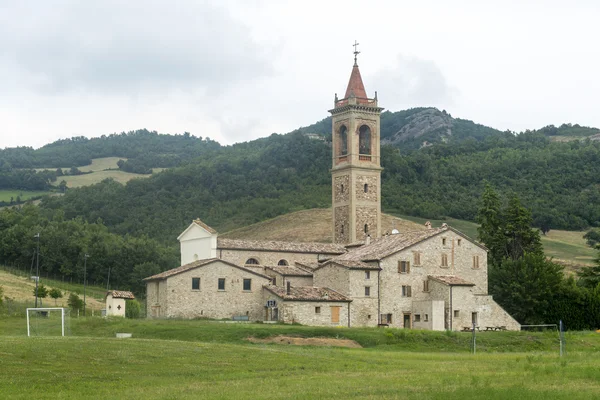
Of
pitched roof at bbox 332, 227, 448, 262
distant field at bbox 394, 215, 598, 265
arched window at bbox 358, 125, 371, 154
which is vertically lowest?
pitched roof at bbox 332, 227, 448, 262

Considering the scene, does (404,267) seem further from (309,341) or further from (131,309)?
(131,309)

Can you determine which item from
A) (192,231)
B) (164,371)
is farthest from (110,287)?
(164,371)

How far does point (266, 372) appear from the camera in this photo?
36.8 m

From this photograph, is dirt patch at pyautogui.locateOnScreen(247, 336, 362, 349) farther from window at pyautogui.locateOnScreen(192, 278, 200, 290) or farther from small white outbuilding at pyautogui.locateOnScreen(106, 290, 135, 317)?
small white outbuilding at pyautogui.locateOnScreen(106, 290, 135, 317)

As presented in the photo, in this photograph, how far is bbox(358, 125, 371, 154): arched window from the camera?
8850cm

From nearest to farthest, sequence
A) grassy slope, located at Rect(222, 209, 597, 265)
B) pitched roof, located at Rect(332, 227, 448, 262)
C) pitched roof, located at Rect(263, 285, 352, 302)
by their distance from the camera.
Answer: pitched roof, located at Rect(263, 285, 352, 302), pitched roof, located at Rect(332, 227, 448, 262), grassy slope, located at Rect(222, 209, 597, 265)

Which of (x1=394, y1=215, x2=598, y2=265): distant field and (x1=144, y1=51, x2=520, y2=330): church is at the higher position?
(x1=394, y1=215, x2=598, y2=265): distant field

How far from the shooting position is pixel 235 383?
33156mm

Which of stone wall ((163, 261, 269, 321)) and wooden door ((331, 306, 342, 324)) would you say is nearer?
wooden door ((331, 306, 342, 324))

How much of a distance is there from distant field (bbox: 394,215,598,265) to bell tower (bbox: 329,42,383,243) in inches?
1421

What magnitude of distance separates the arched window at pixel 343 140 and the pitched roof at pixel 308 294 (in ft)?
80.1

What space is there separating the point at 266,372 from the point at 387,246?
34.0 metres

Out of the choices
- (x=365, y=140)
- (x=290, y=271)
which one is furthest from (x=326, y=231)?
(x=290, y=271)

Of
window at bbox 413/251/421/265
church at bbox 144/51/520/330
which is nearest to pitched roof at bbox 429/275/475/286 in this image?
church at bbox 144/51/520/330
